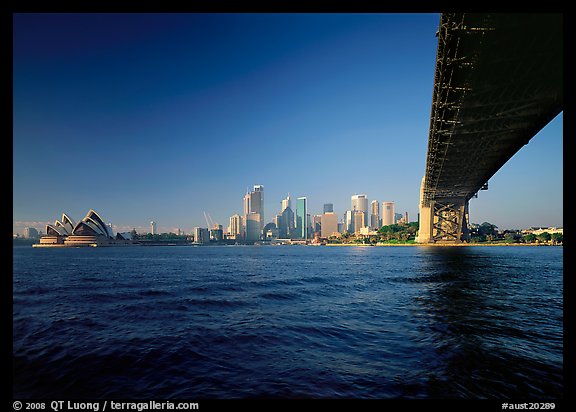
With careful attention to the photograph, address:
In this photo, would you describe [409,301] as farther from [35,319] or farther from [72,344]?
[35,319]

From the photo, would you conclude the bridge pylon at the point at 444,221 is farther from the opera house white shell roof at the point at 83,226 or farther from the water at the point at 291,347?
the opera house white shell roof at the point at 83,226

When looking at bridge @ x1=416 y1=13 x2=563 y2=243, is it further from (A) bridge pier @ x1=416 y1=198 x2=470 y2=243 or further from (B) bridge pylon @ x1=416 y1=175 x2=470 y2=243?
(A) bridge pier @ x1=416 y1=198 x2=470 y2=243

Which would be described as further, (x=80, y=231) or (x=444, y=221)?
(x=80, y=231)

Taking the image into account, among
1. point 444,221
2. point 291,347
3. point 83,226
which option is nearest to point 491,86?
point 291,347

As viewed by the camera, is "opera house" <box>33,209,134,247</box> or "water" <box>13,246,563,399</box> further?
"opera house" <box>33,209,134,247</box>

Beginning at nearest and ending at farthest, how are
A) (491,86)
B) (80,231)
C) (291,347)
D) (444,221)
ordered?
1. (291,347)
2. (491,86)
3. (444,221)
4. (80,231)

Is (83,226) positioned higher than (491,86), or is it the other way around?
(491,86)

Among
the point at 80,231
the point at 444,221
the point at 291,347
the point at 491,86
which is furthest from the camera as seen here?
the point at 80,231

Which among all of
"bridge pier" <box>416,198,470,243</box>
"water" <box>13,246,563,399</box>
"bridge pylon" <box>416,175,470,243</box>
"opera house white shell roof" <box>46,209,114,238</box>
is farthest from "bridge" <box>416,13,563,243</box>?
"opera house white shell roof" <box>46,209,114,238</box>

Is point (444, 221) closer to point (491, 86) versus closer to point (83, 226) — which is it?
point (491, 86)
